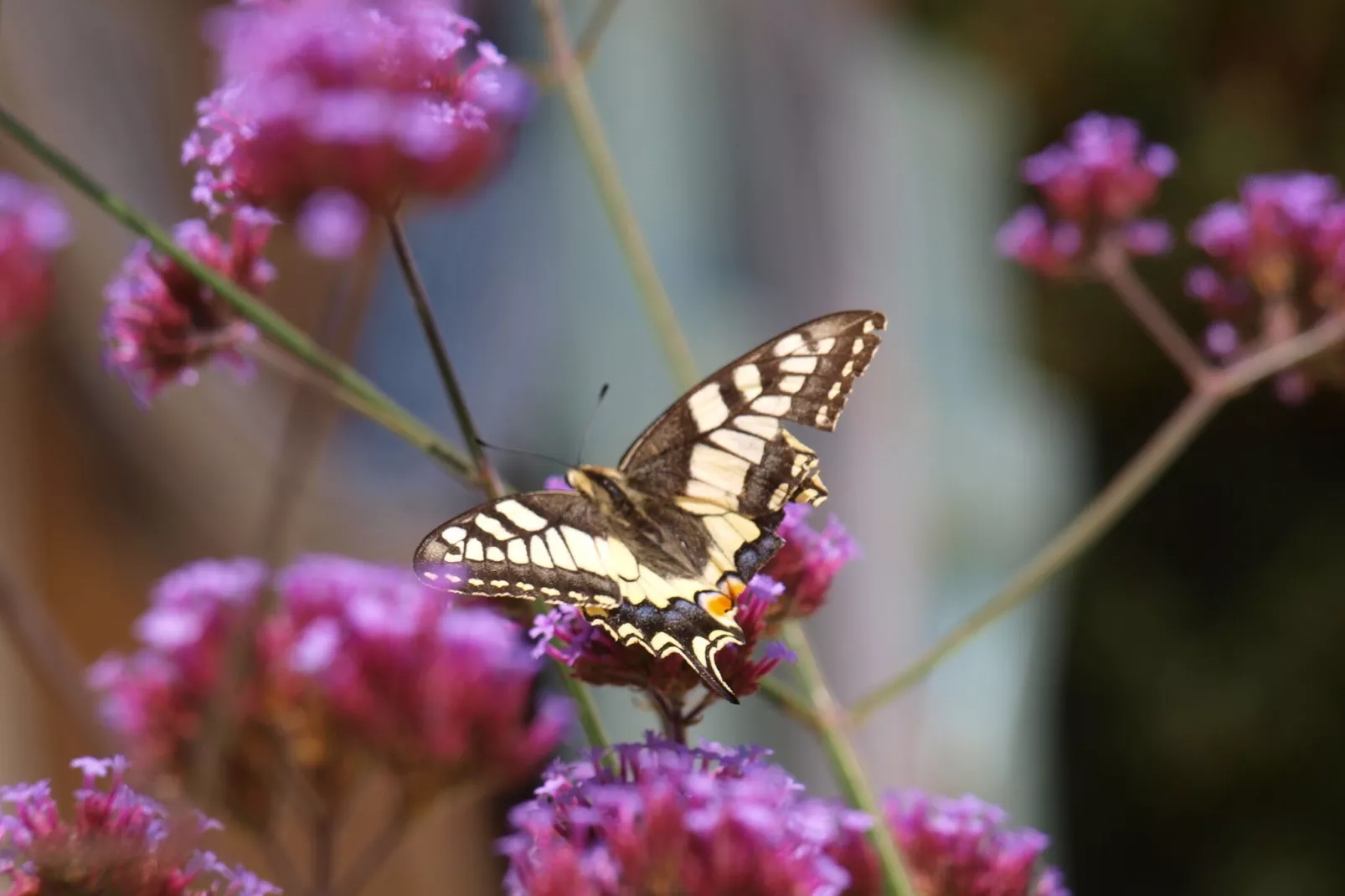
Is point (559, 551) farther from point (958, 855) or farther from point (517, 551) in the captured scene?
point (958, 855)

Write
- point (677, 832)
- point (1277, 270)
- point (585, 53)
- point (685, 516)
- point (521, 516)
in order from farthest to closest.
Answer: point (1277, 270), point (585, 53), point (685, 516), point (521, 516), point (677, 832)

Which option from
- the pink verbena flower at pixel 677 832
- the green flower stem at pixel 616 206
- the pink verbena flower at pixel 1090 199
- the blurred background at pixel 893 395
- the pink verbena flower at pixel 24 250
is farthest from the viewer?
the blurred background at pixel 893 395

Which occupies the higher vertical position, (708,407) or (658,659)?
(708,407)

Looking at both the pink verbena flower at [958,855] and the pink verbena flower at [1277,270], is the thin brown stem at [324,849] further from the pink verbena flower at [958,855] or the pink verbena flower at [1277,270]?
the pink verbena flower at [1277,270]

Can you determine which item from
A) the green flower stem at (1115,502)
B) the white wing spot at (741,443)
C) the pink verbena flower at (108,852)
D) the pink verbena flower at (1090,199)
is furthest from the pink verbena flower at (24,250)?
the pink verbena flower at (1090,199)

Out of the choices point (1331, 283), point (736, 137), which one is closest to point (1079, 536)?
point (1331, 283)

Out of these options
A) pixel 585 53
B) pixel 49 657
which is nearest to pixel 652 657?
pixel 49 657
